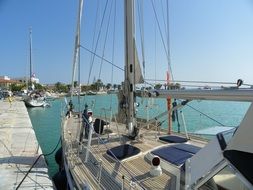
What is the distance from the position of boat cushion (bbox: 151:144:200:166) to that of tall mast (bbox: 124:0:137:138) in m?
2.01

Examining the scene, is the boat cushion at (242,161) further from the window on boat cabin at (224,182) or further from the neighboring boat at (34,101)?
the neighboring boat at (34,101)

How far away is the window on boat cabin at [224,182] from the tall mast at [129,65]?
16.1 ft

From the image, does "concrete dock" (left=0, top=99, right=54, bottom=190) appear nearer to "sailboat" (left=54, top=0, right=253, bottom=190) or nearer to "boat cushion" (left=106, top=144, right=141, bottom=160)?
"sailboat" (left=54, top=0, right=253, bottom=190)

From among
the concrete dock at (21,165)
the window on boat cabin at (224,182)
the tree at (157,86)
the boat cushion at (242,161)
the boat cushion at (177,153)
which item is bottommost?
the concrete dock at (21,165)

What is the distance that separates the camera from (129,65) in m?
8.86

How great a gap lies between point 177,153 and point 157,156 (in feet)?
2.02

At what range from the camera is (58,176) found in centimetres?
1051

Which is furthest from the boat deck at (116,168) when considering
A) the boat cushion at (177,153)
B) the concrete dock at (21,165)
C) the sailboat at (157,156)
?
the concrete dock at (21,165)

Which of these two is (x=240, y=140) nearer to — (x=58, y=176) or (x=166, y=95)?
(x=166, y=95)

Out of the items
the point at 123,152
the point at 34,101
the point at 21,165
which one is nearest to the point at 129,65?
the point at 123,152

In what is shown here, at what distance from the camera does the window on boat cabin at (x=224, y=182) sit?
149 inches

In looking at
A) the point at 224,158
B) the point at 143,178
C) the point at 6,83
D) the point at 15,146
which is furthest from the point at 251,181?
the point at 6,83

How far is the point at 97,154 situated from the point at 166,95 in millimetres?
2662

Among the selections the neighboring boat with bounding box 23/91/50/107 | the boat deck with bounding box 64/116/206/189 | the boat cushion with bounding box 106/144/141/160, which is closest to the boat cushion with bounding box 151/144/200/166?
the boat deck with bounding box 64/116/206/189
